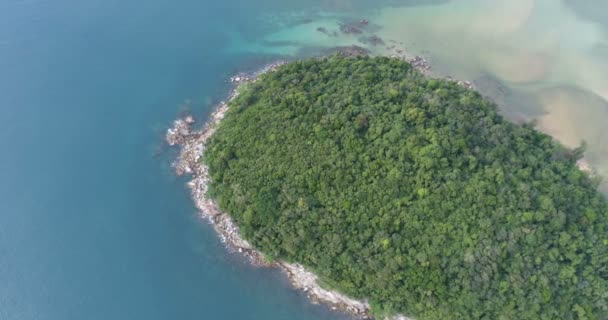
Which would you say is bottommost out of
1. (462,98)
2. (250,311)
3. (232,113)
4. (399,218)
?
(250,311)

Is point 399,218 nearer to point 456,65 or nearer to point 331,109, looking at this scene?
point 331,109

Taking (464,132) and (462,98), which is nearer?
(464,132)

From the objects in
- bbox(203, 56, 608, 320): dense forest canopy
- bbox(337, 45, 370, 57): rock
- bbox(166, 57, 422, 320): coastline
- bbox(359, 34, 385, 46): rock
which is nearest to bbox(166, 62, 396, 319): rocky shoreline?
bbox(166, 57, 422, 320): coastline

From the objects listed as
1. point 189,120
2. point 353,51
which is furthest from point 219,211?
point 353,51

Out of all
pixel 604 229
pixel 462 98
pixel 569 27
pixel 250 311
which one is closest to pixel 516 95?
pixel 462 98

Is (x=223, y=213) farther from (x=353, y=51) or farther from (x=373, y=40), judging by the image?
(x=373, y=40)

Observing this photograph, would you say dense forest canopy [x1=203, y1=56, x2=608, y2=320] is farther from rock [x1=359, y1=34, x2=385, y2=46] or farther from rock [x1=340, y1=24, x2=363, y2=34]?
rock [x1=340, y1=24, x2=363, y2=34]

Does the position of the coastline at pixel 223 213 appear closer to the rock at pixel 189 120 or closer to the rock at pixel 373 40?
the rock at pixel 189 120
